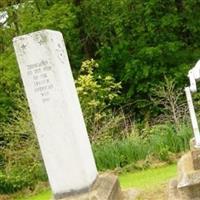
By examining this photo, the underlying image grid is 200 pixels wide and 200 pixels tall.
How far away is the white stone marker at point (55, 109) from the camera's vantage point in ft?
24.7

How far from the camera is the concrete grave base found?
7.58 meters

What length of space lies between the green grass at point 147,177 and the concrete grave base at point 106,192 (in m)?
0.88

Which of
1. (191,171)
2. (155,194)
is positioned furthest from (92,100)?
(191,171)

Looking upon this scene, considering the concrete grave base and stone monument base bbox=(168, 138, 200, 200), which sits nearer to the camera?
stone monument base bbox=(168, 138, 200, 200)

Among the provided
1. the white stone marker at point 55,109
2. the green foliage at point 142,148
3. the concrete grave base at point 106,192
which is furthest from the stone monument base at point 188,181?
the green foliage at point 142,148

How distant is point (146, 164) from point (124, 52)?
1285 cm

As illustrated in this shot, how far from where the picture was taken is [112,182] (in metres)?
8.31

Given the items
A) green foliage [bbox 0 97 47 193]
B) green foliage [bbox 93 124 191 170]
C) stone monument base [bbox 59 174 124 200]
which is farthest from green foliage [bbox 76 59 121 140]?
stone monument base [bbox 59 174 124 200]

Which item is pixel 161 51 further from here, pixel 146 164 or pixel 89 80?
pixel 146 164

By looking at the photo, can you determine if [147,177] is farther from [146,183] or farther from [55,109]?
[55,109]

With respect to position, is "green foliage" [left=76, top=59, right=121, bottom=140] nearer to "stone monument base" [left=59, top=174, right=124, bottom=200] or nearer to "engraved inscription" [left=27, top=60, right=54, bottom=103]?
"stone monument base" [left=59, top=174, right=124, bottom=200]

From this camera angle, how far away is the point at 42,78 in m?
7.57

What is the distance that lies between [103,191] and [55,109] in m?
1.19

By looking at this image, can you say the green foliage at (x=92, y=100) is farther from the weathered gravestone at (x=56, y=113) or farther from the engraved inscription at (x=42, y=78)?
the engraved inscription at (x=42, y=78)
